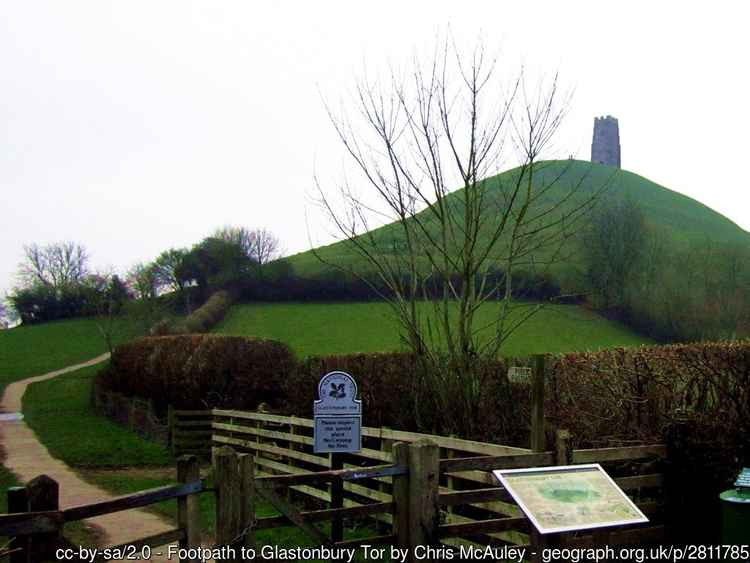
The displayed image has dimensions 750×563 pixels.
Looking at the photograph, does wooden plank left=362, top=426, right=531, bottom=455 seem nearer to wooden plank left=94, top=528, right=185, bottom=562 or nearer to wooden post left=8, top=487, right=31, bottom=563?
wooden plank left=94, top=528, right=185, bottom=562

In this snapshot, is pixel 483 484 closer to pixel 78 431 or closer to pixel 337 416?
pixel 337 416

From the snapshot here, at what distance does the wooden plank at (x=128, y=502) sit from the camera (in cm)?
437

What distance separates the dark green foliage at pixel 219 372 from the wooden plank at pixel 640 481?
13772 mm

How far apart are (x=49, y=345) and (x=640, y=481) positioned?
57180 millimetres

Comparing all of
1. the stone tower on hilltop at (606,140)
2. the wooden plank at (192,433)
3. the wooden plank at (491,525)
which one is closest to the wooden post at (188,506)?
the wooden plank at (491,525)

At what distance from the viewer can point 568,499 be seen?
17.4 feet

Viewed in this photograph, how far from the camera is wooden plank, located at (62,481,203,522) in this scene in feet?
14.3

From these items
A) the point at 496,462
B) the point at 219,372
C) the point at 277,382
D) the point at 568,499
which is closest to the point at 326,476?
the point at 568,499

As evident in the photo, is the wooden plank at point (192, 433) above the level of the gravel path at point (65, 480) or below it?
above

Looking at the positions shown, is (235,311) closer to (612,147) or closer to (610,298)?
(610,298)

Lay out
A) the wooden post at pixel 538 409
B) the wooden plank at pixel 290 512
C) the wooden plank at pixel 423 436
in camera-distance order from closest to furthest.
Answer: the wooden plank at pixel 290 512
the wooden post at pixel 538 409
the wooden plank at pixel 423 436

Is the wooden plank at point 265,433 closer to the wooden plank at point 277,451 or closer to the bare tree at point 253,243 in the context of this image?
the wooden plank at point 277,451

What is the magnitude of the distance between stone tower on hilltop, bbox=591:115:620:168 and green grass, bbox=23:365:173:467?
107901 mm

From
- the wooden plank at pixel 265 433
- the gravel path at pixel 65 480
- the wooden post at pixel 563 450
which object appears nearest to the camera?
the wooden post at pixel 563 450
